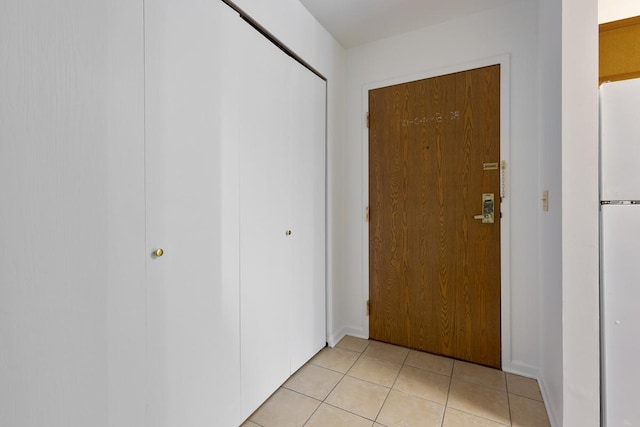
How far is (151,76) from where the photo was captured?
3.41 ft

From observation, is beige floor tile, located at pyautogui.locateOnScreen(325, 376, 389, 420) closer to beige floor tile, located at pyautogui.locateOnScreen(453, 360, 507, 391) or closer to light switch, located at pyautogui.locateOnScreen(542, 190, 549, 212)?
beige floor tile, located at pyautogui.locateOnScreen(453, 360, 507, 391)

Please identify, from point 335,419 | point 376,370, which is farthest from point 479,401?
point 335,419

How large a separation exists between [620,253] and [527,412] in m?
0.99

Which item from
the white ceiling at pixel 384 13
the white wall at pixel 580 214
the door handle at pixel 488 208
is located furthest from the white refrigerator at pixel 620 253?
the white ceiling at pixel 384 13

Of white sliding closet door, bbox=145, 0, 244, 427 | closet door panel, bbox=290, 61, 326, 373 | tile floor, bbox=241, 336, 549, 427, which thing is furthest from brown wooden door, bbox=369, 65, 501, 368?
white sliding closet door, bbox=145, 0, 244, 427

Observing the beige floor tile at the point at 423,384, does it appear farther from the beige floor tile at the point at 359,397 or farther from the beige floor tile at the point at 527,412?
the beige floor tile at the point at 527,412

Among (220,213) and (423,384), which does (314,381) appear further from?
(220,213)

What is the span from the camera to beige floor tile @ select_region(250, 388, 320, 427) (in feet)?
4.90

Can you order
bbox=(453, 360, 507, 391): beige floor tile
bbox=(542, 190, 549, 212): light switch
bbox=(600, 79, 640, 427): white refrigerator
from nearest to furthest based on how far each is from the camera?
bbox=(600, 79, 640, 427): white refrigerator
bbox=(542, 190, 549, 212): light switch
bbox=(453, 360, 507, 391): beige floor tile

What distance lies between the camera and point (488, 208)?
1.97 meters

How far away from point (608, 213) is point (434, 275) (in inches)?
43.0

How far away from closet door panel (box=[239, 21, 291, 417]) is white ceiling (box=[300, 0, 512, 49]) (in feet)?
1.82

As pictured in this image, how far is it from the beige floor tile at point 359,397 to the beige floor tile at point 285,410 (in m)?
0.13

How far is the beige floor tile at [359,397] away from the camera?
158 centimetres
